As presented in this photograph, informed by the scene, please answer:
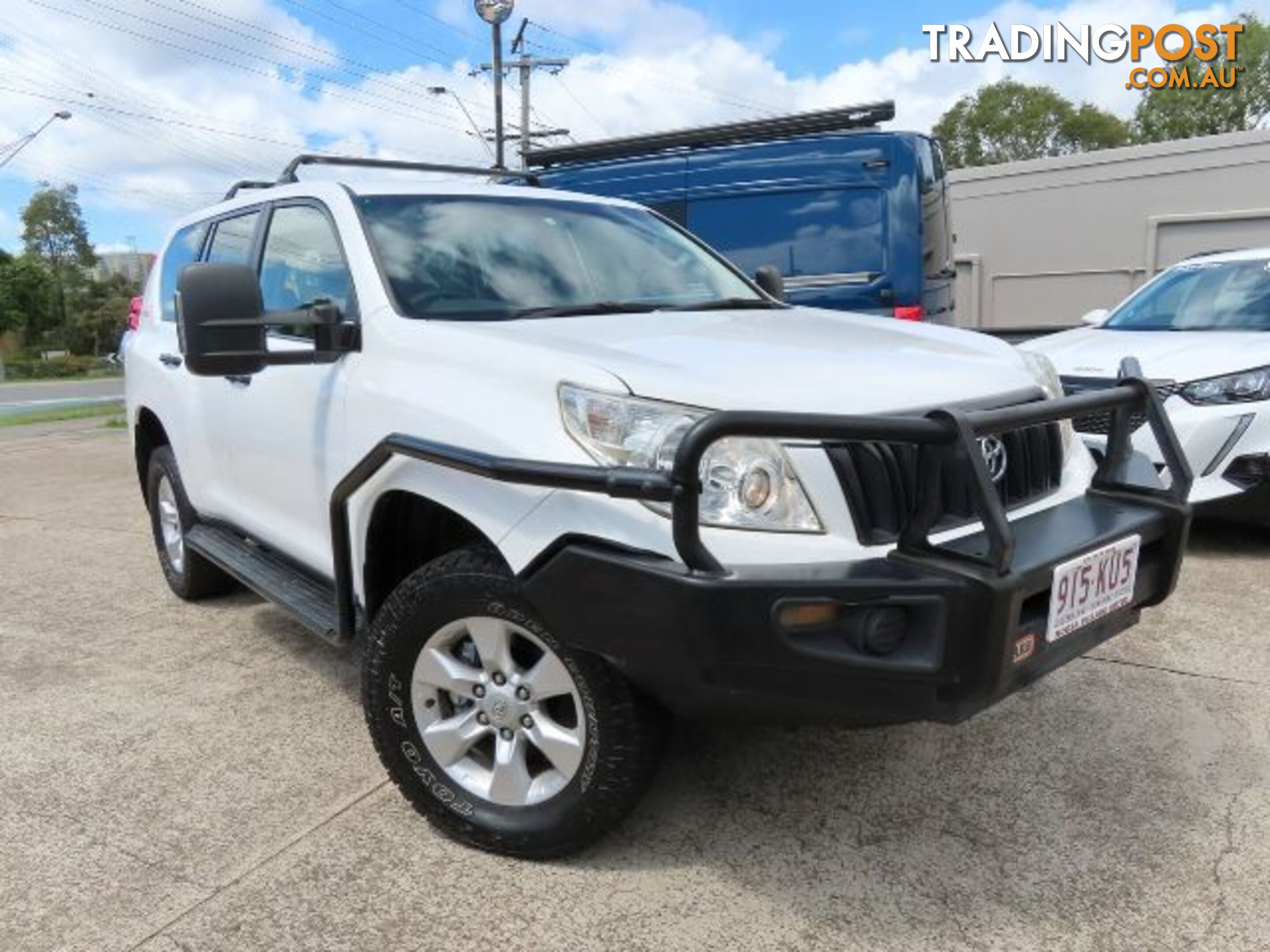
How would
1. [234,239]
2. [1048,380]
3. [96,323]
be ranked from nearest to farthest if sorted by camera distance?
1. [1048,380]
2. [234,239]
3. [96,323]

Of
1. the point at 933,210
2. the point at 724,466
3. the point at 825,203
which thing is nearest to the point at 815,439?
the point at 724,466

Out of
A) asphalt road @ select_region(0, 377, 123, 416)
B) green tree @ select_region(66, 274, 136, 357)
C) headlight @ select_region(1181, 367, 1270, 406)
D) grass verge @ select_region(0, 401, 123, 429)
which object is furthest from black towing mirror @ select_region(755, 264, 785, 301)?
green tree @ select_region(66, 274, 136, 357)

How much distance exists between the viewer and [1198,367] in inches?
194

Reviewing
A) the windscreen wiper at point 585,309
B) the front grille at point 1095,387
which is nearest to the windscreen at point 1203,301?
the front grille at point 1095,387

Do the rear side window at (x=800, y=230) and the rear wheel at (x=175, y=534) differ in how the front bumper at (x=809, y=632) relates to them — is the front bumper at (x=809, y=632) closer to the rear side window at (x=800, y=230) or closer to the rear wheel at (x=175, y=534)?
the rear wheel at (x=175, y=534)

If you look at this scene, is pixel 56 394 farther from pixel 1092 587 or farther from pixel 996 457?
pixel 1092 587

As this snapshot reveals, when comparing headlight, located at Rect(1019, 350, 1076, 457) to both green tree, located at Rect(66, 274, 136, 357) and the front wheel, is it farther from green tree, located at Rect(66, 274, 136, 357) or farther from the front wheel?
green tree, located at Rect(66, 274, 136, 357)

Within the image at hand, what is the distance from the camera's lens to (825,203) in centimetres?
754

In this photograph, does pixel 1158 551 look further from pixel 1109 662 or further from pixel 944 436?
pixel 1109 662

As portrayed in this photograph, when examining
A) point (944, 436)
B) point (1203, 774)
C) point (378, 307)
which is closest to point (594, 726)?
point (944, 436)

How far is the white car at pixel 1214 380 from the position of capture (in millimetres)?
4766

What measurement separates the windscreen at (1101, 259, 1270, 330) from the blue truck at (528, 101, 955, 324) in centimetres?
156

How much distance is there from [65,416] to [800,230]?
14.9 metres

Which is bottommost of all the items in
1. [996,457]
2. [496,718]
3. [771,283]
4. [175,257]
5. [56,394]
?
[56,394]
